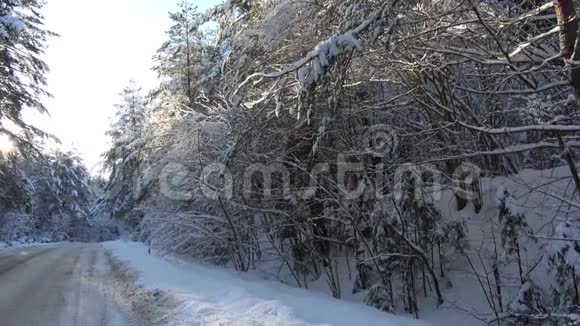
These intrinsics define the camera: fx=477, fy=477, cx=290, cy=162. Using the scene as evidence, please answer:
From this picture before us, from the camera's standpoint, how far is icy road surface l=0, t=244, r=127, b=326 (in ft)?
23.9

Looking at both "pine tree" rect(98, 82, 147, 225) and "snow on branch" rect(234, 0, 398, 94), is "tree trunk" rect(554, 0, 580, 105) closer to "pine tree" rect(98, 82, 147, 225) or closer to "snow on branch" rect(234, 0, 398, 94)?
"snow on branch" rect(234, 0, 398, 94)

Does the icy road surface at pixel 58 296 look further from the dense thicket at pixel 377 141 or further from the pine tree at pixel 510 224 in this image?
the pine tree at pixel 510 224

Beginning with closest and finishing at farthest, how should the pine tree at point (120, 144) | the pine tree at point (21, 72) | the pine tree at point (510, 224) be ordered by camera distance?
the pine tree at point (510, 224)
the pine tree at point (21, 72)
the pine tree at point (120, 144)

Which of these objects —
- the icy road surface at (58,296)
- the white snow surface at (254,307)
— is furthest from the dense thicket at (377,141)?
the icy road surface at (58,296)

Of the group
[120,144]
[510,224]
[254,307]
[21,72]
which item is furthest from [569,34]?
[120,144]

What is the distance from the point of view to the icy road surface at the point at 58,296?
7279mm

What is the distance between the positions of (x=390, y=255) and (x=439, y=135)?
3.04m

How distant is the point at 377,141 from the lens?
372 inches

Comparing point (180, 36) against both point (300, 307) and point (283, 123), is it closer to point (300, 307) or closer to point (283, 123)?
point (283, 123)

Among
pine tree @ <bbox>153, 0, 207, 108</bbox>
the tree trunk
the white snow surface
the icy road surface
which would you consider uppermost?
pine tree @ <bbox>153, 0, 207, 108</bbox>

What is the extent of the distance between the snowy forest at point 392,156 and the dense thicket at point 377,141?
43mm

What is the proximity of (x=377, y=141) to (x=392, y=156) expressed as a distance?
695 millimetres

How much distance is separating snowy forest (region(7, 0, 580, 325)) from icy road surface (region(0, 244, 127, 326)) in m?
2.80

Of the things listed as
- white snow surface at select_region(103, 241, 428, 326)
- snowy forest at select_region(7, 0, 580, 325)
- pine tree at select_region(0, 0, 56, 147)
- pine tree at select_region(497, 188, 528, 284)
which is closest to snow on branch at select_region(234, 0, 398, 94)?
snowy forest at select_region(7, 0, 580, 325)
